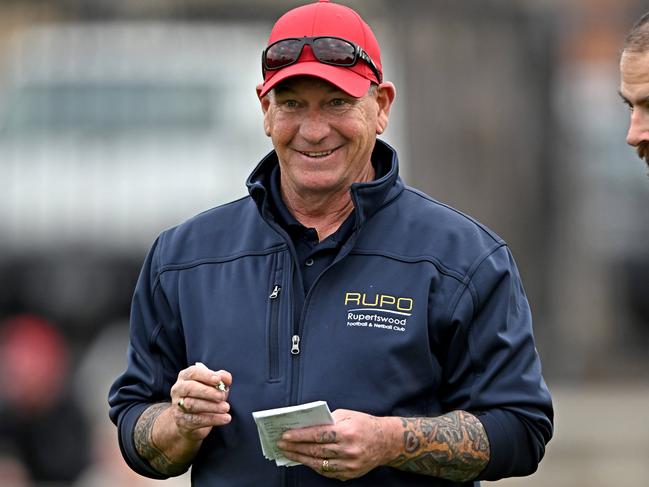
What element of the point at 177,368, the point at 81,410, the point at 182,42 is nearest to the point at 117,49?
the point at 182,42

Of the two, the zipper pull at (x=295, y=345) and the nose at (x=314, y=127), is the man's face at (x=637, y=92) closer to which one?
the nose at (x=314, y=127)

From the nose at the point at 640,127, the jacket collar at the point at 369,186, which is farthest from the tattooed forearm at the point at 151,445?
the nose at the point at 640,127

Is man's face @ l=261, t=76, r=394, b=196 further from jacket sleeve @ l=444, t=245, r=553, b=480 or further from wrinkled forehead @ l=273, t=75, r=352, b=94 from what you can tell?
jacket sleeve @ l=444, t=245, r=553, b=480

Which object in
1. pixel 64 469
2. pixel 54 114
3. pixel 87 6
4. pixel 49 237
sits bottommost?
pixel 64 469

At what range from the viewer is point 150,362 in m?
4.85

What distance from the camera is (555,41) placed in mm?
13594

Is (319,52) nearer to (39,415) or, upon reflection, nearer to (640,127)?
(640,127)

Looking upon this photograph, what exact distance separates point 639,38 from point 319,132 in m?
0.94

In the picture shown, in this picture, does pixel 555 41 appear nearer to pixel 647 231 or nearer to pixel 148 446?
pixel 647 231

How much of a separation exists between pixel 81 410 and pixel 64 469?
16.3 inches

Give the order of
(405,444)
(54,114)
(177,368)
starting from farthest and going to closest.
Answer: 1. (54,114)
2. (177,368)
3. (405,444)

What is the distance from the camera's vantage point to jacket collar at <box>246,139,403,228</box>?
4.69 meters

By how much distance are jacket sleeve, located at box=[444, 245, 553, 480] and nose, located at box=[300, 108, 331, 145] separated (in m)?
0.58

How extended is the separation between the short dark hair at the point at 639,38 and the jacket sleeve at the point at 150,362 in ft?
5.02
